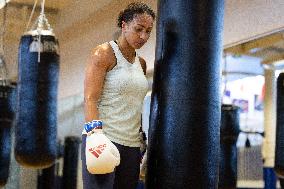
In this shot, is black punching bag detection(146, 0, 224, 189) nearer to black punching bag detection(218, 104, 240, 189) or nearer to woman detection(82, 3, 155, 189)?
woman detection(82, 3, 155, 189)

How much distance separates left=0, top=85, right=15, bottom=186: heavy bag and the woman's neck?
4026 mm

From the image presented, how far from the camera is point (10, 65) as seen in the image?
941 cm

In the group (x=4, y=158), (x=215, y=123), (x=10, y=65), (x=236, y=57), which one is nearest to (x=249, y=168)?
(x=236, y=57)

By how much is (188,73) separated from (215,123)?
27cm

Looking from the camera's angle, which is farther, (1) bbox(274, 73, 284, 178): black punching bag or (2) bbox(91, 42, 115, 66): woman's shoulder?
(1) bbox(274, 73, 284, 178): black punching bag

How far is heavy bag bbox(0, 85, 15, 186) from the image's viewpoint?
20.3 ft

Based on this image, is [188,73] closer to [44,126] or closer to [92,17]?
[44,126]

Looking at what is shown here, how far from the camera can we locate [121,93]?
2285mm

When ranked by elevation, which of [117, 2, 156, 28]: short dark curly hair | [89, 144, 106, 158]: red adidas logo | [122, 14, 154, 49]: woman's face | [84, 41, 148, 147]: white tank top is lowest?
[89, 144, 106, 158]: red adidas logo

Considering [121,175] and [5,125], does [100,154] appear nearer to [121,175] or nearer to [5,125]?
[121,175]

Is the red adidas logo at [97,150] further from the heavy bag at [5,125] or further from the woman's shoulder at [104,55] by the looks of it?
the heavy bag at [5,125]

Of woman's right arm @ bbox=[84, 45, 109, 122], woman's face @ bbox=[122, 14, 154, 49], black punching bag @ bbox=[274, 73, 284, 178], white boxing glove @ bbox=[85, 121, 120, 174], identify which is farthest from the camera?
black punching bag @ bbox=[274, 73, 284, 178]

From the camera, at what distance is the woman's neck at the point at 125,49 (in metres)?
2.37

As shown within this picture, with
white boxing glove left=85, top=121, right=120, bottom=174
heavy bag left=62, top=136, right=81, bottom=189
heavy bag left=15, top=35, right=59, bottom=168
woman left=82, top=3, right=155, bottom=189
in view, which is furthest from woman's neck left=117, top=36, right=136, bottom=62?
heavy bag left=62, top=136, right=81, bottom=189
